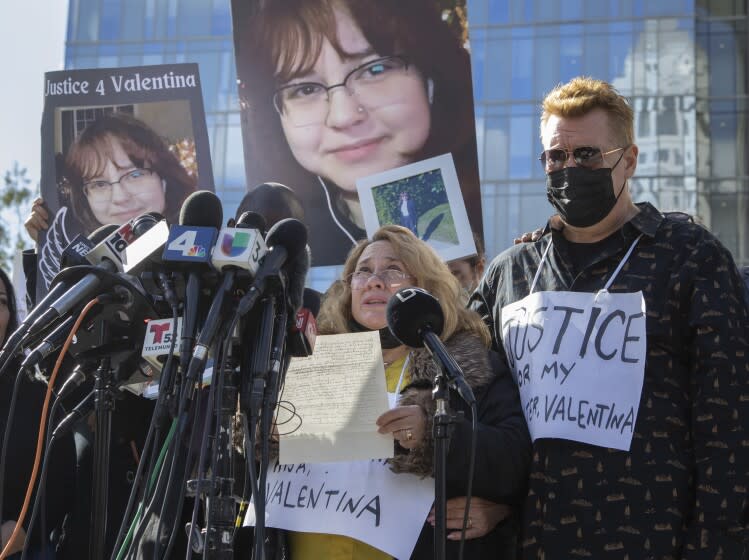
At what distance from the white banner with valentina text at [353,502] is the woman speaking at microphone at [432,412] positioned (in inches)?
2.7

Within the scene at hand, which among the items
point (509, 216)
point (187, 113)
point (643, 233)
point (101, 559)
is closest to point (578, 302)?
point (643, 233)

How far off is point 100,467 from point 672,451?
1686 millimetres

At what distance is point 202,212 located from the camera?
295 cm

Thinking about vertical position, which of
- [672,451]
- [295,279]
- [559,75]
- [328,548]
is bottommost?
[328,548]

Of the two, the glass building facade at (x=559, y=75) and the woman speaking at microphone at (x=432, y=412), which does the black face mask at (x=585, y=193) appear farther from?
the glass building facade at (x=559, y=75)

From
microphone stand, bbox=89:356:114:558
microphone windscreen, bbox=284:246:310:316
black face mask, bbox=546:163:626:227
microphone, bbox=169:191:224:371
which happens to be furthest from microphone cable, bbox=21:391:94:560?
black face mask, bbox=546:163:626:227

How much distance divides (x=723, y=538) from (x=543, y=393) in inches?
27.1

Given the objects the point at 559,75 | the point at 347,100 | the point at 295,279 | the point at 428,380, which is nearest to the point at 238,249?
the point at 295,279

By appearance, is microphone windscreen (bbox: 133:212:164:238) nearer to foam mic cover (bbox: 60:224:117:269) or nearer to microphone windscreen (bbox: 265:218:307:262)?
foam mic cover (bbox: 60:224:117:269)

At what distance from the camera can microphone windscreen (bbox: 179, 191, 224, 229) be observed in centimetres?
294

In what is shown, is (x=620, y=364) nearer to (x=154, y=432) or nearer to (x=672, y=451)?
(x=672, y=451)

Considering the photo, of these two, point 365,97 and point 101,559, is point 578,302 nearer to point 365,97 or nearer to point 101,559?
point 101,559

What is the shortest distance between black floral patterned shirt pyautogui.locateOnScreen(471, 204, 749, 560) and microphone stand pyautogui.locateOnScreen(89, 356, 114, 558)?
1.28 m

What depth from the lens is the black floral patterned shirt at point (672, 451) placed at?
321cm
